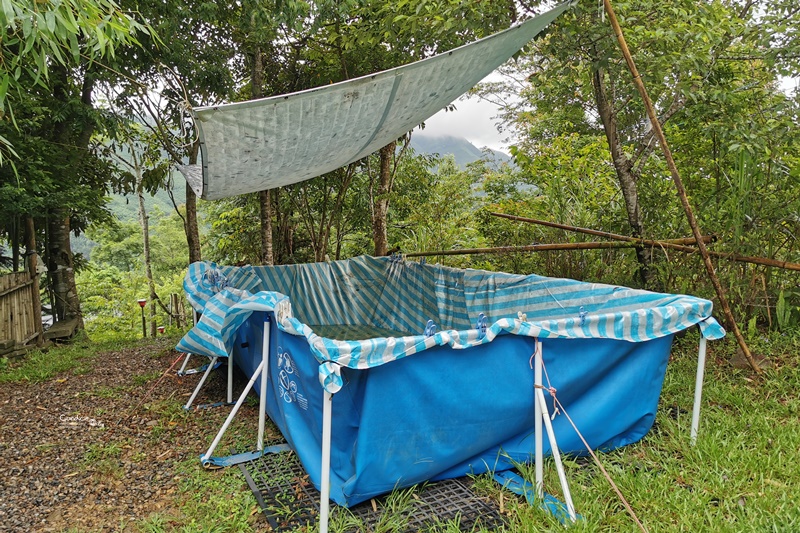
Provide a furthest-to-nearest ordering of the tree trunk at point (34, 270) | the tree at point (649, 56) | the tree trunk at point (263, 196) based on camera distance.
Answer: the tree trunk at point (263, 196) → the tree trunk at point (34, 270) → the tree at point (649, 56)

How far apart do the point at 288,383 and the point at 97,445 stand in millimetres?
1275

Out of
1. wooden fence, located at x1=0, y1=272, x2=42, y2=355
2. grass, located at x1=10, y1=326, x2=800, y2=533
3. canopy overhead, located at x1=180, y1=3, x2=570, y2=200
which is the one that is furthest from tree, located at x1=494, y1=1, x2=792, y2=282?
wooden fence, located at x1=0, y1=272, x2=42, y2=355

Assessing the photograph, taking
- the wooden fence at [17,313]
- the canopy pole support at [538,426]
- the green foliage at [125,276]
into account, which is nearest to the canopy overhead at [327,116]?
the canopy pole support at [538,426]

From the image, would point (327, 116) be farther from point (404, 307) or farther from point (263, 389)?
point (404, 307)

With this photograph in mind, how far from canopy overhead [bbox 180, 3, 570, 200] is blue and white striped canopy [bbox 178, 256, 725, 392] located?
0.76 meters

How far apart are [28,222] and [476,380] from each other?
5449mm

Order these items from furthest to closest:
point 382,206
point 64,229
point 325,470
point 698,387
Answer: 1. point 64,229
2. point 382,206
3. point 698,387
4. point 325,470

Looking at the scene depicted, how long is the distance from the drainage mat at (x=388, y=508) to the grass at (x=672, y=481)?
0.04 feet

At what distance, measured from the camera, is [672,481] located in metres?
2.08

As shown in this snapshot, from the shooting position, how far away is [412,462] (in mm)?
2006

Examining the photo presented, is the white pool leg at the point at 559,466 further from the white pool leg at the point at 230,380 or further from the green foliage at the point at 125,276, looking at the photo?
the green foliage at the point at 125,276

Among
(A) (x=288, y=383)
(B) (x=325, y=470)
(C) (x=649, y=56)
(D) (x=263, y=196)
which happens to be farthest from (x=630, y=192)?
(D) (x=263, y=196)

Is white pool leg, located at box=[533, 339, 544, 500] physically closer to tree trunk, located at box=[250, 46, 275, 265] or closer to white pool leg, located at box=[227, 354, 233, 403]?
white pool leg, located at box=[227, 354, 233, 403]

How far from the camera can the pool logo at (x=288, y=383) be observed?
228 centimetres
